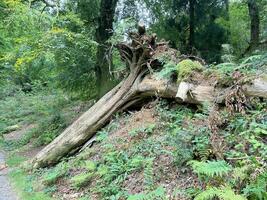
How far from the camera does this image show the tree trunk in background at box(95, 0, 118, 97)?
15.4 metres

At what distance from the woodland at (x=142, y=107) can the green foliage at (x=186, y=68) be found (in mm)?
27

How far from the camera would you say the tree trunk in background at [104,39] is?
50.6ft

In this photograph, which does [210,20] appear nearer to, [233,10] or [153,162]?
[233,10]

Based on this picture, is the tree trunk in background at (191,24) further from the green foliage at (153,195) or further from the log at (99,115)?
the green foliage at (153,195)

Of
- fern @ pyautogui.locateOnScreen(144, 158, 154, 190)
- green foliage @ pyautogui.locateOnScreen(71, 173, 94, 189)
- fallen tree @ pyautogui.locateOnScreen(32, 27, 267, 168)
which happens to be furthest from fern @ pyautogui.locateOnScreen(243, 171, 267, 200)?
fallen tree @ pyautogui.locateOnScreen(32, 27, 267, 168)

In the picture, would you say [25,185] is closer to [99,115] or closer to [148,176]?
[99,115]

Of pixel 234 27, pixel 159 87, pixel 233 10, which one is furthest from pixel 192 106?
pixel 233 10

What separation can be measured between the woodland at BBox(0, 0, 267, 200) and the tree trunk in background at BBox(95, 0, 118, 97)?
43mm

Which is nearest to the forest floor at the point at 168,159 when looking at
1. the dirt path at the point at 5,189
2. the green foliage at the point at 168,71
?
the dirt path at the point at 5,189

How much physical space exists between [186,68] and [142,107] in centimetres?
204

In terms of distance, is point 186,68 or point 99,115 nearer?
point 186,68

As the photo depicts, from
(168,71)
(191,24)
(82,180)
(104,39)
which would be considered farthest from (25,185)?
(191,24)

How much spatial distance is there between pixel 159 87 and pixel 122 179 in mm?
3276

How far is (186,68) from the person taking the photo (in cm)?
944
